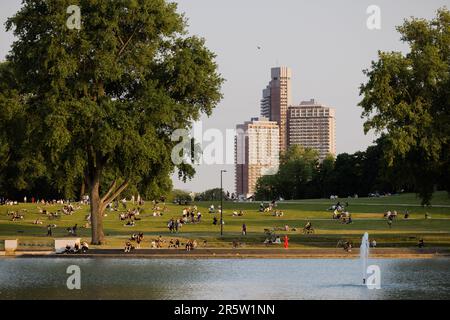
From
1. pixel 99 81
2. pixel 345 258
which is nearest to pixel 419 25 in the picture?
pixel 345 258

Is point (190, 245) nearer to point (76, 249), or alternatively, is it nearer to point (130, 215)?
point (76, 249)

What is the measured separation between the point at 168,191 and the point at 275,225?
2175 cm

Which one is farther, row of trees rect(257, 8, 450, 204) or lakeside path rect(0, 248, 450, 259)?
row of trees rect(257, 8, 450, 204)

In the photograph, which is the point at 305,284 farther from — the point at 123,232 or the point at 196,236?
the point at 123,232

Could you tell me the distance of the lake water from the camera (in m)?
50.4

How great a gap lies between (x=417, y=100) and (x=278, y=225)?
2887 cm

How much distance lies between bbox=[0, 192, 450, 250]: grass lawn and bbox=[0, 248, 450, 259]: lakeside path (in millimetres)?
5074

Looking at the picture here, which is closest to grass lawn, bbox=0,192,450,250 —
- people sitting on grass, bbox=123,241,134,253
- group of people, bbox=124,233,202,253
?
group of people, bbox=124,233,202,253

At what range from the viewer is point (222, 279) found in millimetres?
57438

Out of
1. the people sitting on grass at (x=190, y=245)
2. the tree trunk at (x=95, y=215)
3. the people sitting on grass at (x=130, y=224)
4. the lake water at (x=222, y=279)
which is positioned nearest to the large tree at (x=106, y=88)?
the tree trunk at (x=95, y=215)

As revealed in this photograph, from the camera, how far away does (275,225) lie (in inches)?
4166

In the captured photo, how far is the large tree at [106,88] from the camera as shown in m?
77.9

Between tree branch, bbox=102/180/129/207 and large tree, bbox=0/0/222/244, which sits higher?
large tree, bbox=0/0/222/244

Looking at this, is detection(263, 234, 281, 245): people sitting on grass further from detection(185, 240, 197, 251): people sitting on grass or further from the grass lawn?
detection(185, 240, 197, 251): people sitting on grass
